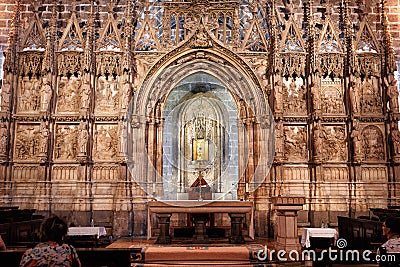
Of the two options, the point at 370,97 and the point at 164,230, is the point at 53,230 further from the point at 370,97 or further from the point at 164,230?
the point at 370,97

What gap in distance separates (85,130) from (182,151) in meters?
5.24

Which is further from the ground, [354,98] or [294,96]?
[294,96]

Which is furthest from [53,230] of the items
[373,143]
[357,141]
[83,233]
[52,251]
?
[373,143]

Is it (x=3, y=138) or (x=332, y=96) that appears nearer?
(x=3, y=138)

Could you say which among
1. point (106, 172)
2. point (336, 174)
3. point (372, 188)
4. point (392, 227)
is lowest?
point (392, 227)

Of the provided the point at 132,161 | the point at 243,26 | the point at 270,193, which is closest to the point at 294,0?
the point at 243,26

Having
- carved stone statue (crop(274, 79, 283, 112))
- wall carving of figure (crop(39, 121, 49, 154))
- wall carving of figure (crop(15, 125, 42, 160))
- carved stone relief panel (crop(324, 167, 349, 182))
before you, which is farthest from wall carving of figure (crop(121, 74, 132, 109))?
carved stone relief panel (crop(324, 167, 349, 182))

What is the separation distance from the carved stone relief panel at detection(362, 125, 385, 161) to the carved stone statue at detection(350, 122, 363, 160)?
1.24 ft

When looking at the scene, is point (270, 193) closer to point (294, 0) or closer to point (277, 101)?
point (277, 101)

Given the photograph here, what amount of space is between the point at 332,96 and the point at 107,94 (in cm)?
757

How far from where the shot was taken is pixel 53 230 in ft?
13.7

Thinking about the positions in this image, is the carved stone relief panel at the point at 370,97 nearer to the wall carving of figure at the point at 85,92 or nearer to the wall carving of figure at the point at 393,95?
the wall carving of figure at the point at 393,95

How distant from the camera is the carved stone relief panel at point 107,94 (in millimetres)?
14188

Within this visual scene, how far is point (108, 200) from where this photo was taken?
13.7 metres
